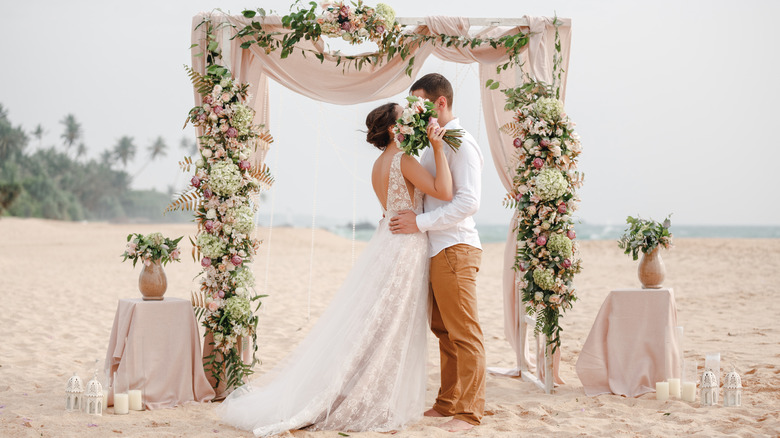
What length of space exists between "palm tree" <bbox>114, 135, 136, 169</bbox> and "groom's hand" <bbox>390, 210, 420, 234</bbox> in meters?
51.2

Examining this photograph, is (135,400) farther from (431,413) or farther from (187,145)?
(187,145)

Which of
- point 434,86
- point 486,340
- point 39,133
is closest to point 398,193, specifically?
point 434,86

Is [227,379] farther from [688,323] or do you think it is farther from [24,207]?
[24,207]

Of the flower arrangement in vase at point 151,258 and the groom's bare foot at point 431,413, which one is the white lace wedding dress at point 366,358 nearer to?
the groom's bare foot at point 431,413

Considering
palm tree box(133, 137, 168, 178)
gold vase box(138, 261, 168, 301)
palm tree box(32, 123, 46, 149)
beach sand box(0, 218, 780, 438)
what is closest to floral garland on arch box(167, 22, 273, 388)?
gold vase box(138, 261, 168, 301)

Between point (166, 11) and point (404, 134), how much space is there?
43.4m

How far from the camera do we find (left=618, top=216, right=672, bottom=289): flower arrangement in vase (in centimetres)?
513

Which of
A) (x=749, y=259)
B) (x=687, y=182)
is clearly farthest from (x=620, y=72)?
(x=749, y=259)

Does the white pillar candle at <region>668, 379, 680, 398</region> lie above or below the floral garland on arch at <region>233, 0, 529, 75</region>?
below

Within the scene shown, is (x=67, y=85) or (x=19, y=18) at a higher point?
(x=19, y=18)

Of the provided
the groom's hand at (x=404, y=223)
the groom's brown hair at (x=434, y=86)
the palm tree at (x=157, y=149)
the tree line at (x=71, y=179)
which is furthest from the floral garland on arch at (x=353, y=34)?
the palm tree at (x=157, y=149)

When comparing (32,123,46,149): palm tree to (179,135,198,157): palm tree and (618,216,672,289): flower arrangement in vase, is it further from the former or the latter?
(618,216,672,289): flower arrangement in vase

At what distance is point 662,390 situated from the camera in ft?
16.0

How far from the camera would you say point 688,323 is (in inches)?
358
